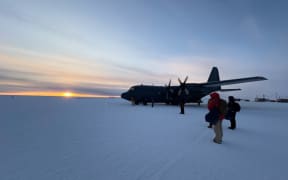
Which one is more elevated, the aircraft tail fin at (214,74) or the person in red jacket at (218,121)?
the aircraft tail fin at (214,74)

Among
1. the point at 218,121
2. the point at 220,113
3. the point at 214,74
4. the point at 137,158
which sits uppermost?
the point at 214,74

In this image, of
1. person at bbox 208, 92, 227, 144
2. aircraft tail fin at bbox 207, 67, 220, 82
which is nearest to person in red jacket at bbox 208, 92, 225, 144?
person at bbox 208, 92, 227, 144

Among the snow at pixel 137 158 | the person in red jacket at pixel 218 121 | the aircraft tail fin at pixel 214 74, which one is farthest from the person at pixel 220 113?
the aircraft tail fin at pixel 214 74

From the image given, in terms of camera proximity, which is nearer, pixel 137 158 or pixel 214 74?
pixel 137 158

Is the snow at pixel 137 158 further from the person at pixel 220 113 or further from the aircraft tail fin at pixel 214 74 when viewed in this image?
the aircraft tail fin at pixel 214 74

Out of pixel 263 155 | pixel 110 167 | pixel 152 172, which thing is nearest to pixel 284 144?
pixel 263 155

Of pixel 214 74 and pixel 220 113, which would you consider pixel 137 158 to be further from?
pixel 214 74

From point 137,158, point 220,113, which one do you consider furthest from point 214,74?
point 137,158

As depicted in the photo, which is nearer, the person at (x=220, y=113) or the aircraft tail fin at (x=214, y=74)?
the person at (x=220, y=113)

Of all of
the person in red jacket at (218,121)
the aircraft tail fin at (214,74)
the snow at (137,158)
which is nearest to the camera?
the snow at (137,158)

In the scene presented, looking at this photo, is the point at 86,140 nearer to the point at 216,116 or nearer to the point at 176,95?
the point at 216,116

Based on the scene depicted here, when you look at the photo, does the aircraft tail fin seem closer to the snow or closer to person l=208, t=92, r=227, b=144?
the snow

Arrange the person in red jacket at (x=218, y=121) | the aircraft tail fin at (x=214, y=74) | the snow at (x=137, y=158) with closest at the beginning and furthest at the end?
the snow at (x=137, y=158) → the person in red jacket at (x=218, y=121) → the aircraft tail fin at (x=214, y=74)

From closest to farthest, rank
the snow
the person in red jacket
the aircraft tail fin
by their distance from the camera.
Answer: the snow < the person in red jacket < the aircraft tail fin
